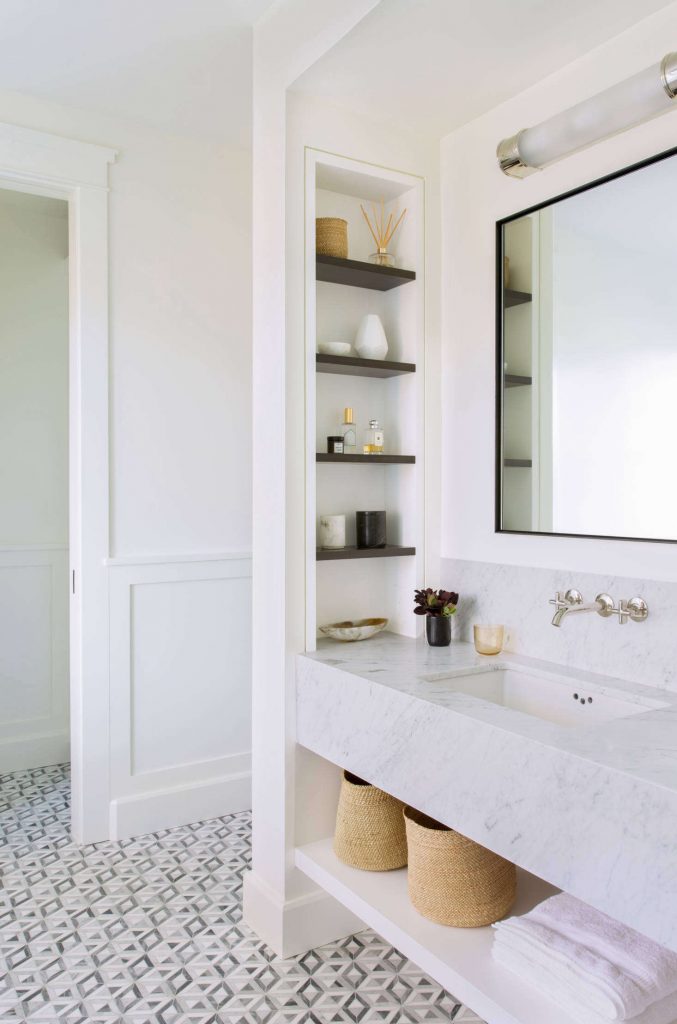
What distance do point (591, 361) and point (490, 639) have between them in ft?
2.48

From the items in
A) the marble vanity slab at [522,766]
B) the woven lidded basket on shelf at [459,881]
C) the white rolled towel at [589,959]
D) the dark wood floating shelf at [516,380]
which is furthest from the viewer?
the dark wood floating shelf at [516,380]

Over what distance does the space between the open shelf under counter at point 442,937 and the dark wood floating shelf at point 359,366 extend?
4.31ft

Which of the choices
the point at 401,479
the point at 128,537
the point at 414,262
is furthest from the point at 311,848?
the point at 414,262

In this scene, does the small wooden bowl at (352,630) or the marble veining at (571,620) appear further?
the small wooden bowl at (352,630)

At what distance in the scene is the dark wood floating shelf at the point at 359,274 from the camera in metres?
2.17

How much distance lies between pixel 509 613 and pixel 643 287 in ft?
2.94

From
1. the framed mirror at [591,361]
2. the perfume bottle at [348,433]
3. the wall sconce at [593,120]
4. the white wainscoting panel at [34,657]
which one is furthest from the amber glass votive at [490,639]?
the white wainscoting panel at [34,657]

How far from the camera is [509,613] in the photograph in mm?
2143

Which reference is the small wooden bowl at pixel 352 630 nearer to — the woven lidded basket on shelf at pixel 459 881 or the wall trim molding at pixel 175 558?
the woven lidded basket on shelf at pixel 459 881

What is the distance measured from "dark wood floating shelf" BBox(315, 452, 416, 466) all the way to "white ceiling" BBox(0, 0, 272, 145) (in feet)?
3.86

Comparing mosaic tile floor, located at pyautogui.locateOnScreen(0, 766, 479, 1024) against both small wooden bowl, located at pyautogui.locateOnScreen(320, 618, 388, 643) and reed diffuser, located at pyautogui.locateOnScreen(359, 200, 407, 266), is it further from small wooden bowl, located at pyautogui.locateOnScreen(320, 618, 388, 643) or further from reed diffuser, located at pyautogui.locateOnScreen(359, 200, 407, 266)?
reed diffuser, located at pyautogui.locateOnScreen(359, 200, 407, 266)

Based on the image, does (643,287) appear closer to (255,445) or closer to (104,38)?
(255,445)

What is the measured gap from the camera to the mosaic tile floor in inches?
72.2

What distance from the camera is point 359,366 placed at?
87.3 inches
